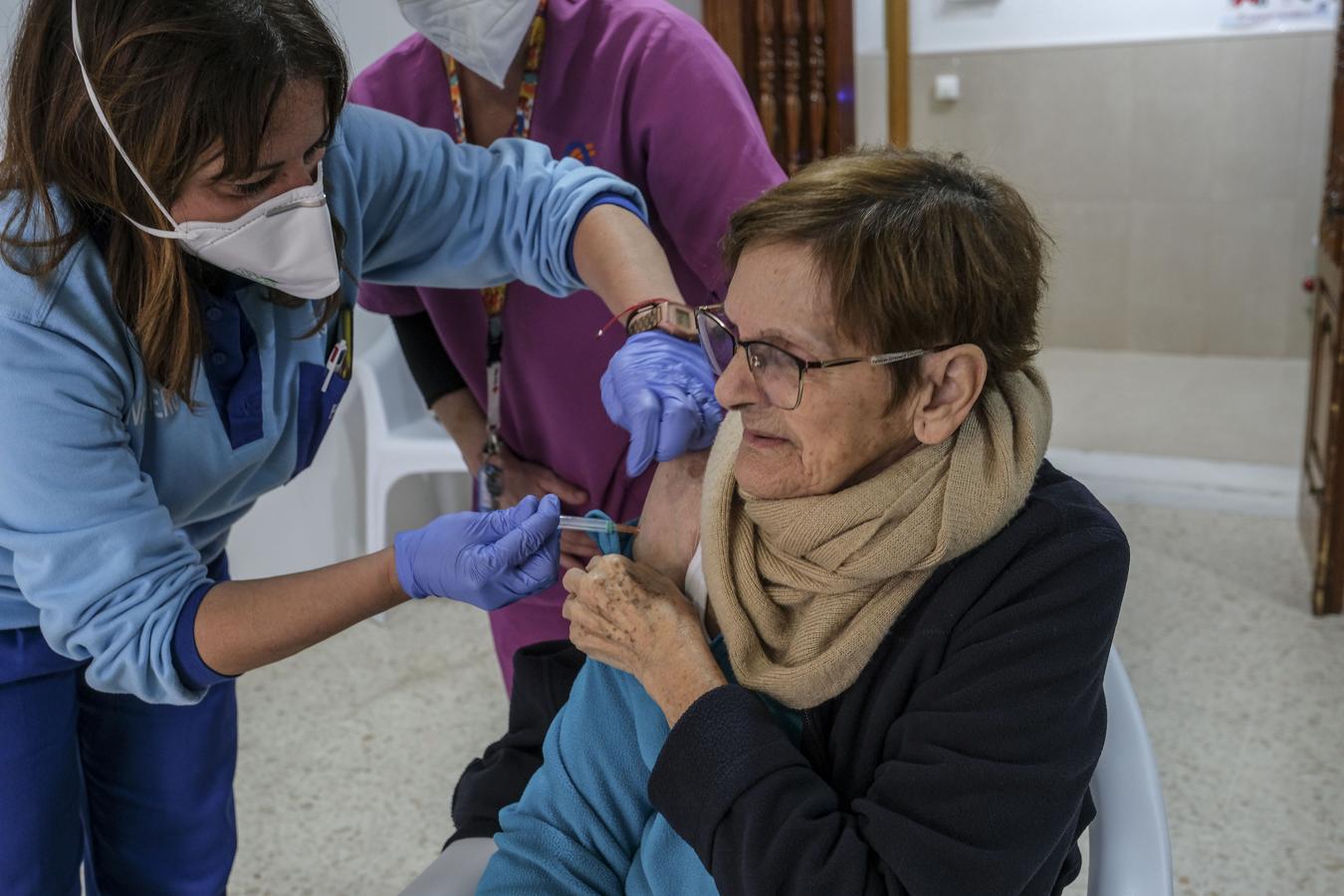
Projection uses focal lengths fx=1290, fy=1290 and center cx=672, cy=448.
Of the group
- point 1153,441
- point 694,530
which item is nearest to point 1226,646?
point 1153,441

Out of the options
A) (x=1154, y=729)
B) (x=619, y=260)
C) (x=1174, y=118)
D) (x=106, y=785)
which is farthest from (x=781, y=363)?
(x=1174, y=118)

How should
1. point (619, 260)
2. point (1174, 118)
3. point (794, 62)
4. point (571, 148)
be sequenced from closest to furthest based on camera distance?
point (619, 260), point (571, 148), point (794, 62), point (1174, 118)

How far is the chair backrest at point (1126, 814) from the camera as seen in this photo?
1.20 meters

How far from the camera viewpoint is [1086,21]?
5031mm

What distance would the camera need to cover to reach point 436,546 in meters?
1.24

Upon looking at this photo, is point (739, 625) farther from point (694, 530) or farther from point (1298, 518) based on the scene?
point (1298, 518)

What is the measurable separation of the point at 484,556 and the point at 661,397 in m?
0.26

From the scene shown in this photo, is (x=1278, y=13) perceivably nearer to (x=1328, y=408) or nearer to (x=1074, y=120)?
(x=1074, y=120)

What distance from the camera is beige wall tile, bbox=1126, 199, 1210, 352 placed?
508 cm

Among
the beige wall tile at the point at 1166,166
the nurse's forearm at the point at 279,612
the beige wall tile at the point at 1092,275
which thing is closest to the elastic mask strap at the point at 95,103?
the nurse's forearm at the point at 279,612

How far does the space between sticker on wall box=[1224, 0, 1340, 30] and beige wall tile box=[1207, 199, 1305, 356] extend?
2.13 ft

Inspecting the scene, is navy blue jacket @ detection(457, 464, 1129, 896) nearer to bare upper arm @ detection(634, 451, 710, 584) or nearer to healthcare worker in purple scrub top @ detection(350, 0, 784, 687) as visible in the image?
bare upper arm @ detection(634, 451, 710, 584)

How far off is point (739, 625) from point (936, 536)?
0.20 metres

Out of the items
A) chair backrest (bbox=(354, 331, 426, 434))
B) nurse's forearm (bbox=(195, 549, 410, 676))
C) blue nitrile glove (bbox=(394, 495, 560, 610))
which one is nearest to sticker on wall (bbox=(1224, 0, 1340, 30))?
chair backrest (bbox=(354, 331, 426, 434))
